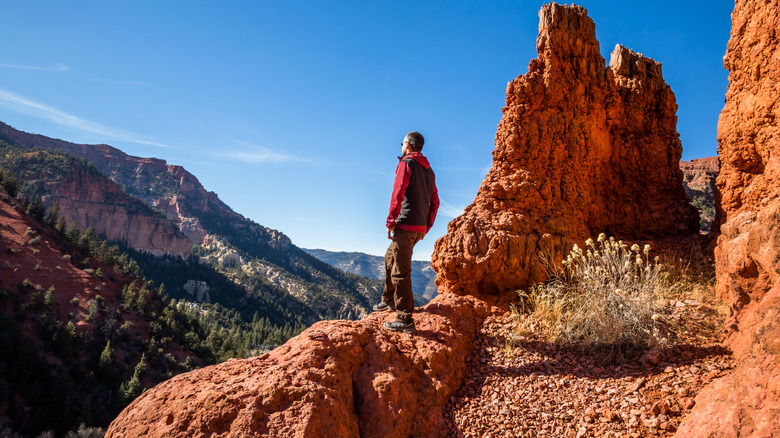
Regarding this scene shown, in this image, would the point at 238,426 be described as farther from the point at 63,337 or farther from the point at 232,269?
the point at 232,269

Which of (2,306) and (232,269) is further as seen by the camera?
(232,269)

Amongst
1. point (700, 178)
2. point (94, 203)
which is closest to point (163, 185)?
point (94, 203)

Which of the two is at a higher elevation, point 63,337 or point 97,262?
point 97,262

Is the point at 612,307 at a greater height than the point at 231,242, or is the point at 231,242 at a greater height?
the point at 612,307

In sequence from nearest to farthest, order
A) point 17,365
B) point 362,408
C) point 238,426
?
point 238,426 < point 362,408 < point 17,365

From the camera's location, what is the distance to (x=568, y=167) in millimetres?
6027

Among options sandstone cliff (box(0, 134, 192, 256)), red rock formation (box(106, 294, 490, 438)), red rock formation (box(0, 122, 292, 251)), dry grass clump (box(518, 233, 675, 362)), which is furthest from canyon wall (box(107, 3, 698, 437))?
red rock formation (box(0, 122, 292, 251))

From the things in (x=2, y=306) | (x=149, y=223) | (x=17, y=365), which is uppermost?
(x=149, y=223)

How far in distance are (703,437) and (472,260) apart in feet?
10.8

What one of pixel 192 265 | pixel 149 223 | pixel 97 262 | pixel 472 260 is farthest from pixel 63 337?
pixel 149 223

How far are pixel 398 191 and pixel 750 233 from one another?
3068 mm

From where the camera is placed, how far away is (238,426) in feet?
9.23

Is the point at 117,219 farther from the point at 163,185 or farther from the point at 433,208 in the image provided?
the point at 433,208

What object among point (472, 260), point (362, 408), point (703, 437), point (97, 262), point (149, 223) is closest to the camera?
point (703, 437)
